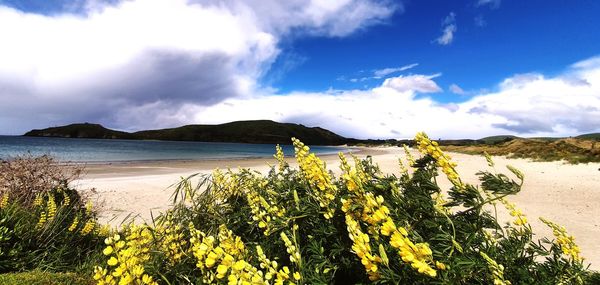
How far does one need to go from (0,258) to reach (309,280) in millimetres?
4606

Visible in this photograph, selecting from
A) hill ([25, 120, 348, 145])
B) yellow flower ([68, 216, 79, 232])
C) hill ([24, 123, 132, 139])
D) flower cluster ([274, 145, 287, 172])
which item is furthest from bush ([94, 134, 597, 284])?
hill ([24, 123, 132, 139])

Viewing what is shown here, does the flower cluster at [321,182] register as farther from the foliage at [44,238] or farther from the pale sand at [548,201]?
the pale sand at [548,201]

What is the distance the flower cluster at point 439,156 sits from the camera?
2076mm

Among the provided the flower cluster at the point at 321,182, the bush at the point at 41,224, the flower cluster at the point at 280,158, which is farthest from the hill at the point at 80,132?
the flower cluster at the point at 321,182

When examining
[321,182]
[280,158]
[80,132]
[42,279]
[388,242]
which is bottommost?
[42,279]

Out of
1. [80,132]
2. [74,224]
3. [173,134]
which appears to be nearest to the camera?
[74,224]

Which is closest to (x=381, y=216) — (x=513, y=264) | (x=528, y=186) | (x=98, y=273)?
(x=513, y=264)

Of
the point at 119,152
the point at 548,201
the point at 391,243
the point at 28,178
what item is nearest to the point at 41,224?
the point at 28,178

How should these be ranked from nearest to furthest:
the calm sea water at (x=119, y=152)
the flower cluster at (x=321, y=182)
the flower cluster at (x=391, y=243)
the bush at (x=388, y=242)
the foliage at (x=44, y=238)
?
the flower cluster at (x=391, y=243) < the bush at (x=388, y=242) < the flower cluster at (x=321, y=182) < the foliage at (x=44, y=238) < the calm sea water at (x=119, y=152)

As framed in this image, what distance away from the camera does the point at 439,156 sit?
219cm

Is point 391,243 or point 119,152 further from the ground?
point 391,243

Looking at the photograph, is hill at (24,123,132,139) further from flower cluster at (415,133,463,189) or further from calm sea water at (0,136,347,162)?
flower cluster at (415,133,463,189)

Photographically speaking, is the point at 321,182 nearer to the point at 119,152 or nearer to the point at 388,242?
the point at 388,242

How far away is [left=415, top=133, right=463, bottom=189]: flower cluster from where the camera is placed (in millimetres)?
2076
